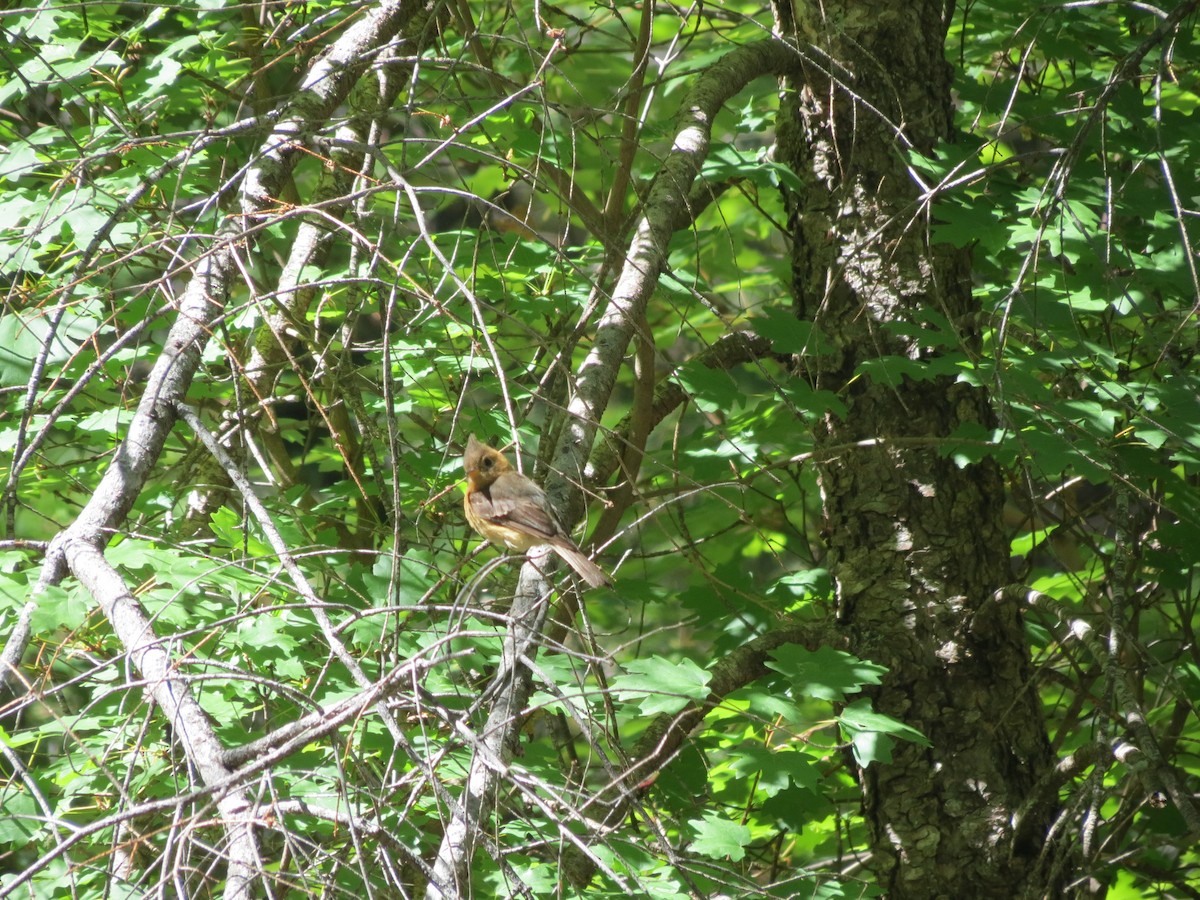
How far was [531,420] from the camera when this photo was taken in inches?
180

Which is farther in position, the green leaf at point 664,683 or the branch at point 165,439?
the green leaf at point 664,683

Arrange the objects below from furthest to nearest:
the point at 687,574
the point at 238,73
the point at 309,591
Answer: the point at 687,574
the point at 238,73
the point at 309,591

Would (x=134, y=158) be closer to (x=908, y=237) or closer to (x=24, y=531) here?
(x=908, y=237)

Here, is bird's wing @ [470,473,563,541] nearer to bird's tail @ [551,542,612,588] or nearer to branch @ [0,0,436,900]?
bird's tail @ [551,542,612,588]

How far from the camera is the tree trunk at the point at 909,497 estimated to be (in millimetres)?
3387

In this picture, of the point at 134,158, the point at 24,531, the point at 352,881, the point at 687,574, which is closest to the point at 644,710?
the point at 352,881

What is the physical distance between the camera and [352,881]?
8.93 feet

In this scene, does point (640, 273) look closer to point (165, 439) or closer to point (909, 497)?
point (165, 439)

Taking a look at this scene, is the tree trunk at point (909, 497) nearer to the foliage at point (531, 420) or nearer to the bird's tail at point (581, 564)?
the foliage at point (531, 420)

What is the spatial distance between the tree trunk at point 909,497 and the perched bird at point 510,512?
93cm

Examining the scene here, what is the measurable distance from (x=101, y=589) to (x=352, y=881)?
102 centimetres

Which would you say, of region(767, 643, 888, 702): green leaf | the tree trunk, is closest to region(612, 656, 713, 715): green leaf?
region(767, 643, 888, 702): green leaf

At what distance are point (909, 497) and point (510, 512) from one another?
1.24 m

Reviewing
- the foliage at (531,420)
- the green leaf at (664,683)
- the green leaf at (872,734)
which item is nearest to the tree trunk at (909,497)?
the foliage at (531,420)
